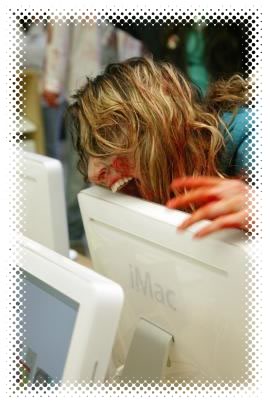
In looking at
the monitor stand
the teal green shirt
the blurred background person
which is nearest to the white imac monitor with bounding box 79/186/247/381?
the monitor stand

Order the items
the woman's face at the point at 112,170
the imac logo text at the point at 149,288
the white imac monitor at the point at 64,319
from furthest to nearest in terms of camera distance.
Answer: the woman's face at the point at 112,170 < the imac logo text at the point at 149,288 < the white imac monitor at the point at 64,319

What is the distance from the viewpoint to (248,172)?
0.68 metres

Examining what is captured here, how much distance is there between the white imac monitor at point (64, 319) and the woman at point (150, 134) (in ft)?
0.56

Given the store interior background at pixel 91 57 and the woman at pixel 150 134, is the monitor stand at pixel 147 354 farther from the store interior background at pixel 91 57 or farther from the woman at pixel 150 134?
the store interior background at pixel 91 57

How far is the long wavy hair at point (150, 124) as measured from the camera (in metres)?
0.68

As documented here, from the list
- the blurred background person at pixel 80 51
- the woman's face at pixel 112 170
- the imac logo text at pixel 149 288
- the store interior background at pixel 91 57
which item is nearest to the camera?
the imac logo text at pixel 149 288

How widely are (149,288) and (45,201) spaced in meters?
0.22

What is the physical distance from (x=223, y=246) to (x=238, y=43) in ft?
3.40

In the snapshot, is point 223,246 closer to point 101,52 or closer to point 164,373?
point 164,373

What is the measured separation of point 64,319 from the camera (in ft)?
1.58

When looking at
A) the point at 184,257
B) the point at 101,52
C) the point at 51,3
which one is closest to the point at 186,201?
the point at 184,257

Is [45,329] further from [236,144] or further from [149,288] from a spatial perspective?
[236,144]

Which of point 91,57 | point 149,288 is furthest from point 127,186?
point 91,57

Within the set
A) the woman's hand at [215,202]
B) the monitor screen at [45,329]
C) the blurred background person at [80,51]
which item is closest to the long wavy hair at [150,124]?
the woman's hand at [215,202]
